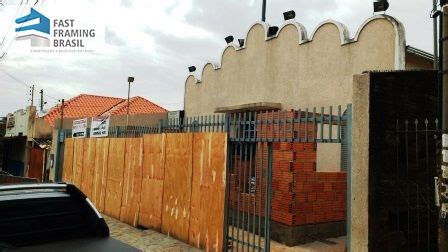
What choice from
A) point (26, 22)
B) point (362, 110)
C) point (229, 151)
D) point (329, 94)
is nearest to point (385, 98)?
point (362, 110)

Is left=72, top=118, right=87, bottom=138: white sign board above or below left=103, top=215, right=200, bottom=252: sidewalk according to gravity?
above

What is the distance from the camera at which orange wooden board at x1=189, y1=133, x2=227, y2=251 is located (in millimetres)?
7246

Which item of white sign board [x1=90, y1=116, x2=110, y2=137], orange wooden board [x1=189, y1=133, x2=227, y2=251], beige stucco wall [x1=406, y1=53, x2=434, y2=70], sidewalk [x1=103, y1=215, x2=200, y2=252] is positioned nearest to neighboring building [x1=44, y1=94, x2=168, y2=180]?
white sign board [x1=90, y1=116, x2=110, y2=137]

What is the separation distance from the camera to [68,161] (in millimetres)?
13703

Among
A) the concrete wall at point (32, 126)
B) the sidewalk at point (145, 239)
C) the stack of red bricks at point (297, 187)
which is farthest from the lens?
the concrete wall at point (32, 126)

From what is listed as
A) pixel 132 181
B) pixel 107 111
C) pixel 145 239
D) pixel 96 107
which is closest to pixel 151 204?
pixel 145 239

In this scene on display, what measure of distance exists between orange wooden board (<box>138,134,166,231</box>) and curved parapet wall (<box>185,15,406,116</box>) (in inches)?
226

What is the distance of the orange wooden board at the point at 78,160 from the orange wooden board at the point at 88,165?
215 millimetres

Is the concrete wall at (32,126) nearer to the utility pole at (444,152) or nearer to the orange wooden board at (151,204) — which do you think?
the orange wooden board at (151,204)

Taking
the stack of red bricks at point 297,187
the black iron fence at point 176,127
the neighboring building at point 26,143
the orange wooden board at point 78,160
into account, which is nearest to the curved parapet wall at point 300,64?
the stack of red bricks at point 297,187

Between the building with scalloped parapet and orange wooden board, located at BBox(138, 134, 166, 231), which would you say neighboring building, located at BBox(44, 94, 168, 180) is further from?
orange wooden board, located at BBox(138, 134, 166, 231)

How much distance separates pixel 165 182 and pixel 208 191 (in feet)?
5.40

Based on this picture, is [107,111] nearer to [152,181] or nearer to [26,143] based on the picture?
[26,143]

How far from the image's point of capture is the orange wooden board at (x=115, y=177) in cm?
1058
